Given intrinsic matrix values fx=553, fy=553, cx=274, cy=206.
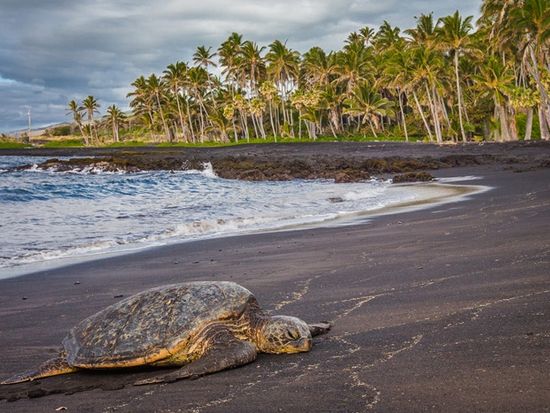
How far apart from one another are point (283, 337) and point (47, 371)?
6.28 ft

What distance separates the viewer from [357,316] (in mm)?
5094

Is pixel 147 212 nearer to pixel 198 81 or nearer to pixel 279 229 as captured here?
pixel 279 229

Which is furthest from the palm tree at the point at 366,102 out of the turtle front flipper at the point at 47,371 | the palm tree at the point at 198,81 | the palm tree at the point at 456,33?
the turtle front flipper at the point at 47,371

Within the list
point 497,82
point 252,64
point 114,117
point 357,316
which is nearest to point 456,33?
point 497,82

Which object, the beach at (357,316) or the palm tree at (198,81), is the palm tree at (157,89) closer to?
the palm tree at (198,81)

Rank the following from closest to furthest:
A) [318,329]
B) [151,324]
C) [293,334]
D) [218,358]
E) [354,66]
A: [218,358] → [293,334] → [151,324] → [318,329] → [354,66]

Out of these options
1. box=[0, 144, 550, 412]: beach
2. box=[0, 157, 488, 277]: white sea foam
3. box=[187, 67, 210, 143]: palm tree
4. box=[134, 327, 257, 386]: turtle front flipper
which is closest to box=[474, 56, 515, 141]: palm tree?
box=[0, 157, 488, 277]: white sea foam

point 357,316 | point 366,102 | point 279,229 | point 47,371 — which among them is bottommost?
point 279,229

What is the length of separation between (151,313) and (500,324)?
2725 millimetres

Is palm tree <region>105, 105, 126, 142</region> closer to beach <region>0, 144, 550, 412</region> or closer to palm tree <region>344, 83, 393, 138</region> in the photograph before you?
palm tree <region>344, 83, 393, 138</region>

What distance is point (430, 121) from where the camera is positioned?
7238 centimetres

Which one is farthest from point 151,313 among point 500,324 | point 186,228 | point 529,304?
point 186,228

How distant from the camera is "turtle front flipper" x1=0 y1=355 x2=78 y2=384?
4324mm

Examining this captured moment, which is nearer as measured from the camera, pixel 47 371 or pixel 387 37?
pixel 47 371
